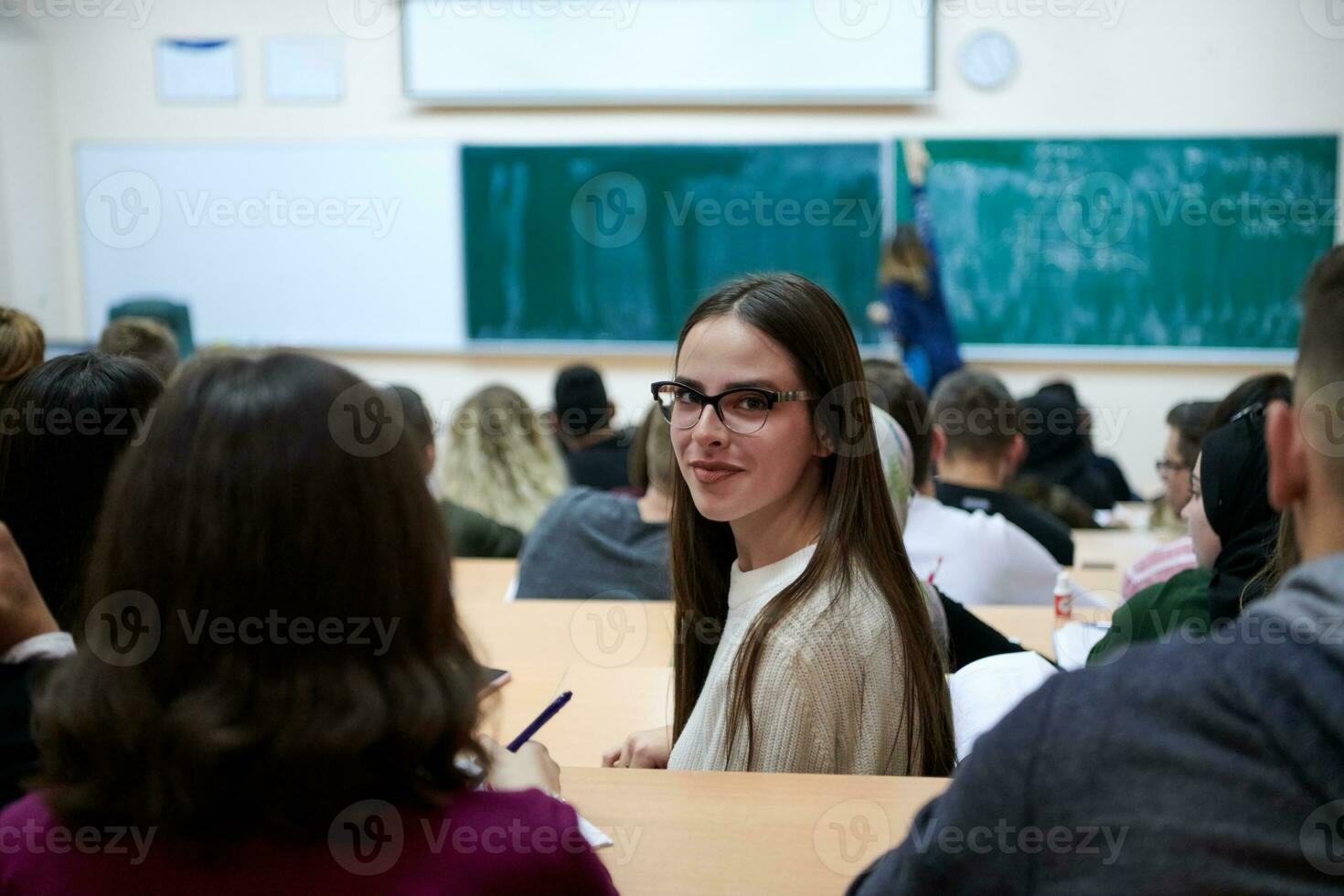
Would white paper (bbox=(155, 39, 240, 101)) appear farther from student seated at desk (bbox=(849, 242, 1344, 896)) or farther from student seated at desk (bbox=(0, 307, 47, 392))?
student seated at desk (bbox=(849, 242, 1344, 896))

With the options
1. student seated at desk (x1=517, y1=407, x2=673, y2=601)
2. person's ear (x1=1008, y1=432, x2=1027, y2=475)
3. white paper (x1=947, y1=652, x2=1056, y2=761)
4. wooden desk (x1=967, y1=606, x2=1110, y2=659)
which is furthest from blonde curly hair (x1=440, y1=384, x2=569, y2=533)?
white paper (x1=947, y1=652, x2=1056, y2=761)

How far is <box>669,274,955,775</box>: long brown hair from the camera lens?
159 cm

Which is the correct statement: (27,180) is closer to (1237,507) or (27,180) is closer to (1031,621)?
(1031,621)

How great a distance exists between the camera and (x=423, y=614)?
0.95 metres

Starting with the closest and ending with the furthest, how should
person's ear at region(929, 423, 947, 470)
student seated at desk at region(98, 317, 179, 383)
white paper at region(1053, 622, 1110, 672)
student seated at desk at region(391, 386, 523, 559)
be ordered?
white paper at region(1053, 622, 1110, 672), person's ear at region(929, 423, 947, 470), student seated at desk at region(98, 317, 179, 383), student seated at desk at region(391, 386, 523, 559)

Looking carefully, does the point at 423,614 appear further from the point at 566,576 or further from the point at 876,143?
the point at 876,143

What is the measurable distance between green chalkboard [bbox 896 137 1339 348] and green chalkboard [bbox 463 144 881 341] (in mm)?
466

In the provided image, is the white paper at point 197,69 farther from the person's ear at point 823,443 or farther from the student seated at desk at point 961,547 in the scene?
the person's ear at point 823,443

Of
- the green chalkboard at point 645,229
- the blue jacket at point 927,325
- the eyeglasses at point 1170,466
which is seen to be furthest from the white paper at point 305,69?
the eyeglasses at point 1170,466

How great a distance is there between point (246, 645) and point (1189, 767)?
702mm

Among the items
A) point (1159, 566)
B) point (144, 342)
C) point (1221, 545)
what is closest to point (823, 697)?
point (1221, 545)

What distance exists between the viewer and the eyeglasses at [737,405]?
168 cm

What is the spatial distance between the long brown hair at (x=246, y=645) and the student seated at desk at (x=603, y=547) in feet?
6.64

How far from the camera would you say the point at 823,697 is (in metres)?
1.56
